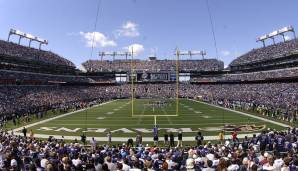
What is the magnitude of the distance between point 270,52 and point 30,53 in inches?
2141

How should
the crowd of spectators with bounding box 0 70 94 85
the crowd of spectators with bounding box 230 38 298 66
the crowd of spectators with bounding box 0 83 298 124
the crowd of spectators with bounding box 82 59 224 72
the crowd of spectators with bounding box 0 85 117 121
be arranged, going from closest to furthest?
the crowd of spectators with bounding box 0 85 117 121
the crowd of spectators with bounding box 0 83 298 124
the crowd of spectators with bounding box 0 70 94 85
the crowd of spectators with bounding box 230 38 298 66
the crowd of spectators with bounding box 82 59 224 72

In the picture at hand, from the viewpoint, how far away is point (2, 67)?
60.9 m

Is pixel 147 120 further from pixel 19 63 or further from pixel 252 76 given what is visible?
pixel 252 76

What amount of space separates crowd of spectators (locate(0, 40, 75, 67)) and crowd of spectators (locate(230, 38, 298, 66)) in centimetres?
4706

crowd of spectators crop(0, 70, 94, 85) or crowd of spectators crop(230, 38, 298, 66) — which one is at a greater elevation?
crowd of spectators crop(230, 38, 298, 66)

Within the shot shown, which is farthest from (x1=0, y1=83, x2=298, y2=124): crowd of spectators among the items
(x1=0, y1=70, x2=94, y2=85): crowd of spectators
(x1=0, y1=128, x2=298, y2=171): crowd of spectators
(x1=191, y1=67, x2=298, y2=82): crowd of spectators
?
(x1=0, y1=128, x2=298, y2=171): crowd of spectators

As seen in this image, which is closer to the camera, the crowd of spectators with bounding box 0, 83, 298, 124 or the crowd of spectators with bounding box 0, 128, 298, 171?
the crowd of spectators with bounding box 0, 128, 298, 171

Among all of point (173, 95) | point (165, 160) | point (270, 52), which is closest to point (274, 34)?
point (270, 52)

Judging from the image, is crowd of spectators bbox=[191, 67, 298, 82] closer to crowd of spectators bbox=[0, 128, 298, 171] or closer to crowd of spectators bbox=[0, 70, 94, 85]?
crowd of spectators bbox=[0, 70, 94, 85]

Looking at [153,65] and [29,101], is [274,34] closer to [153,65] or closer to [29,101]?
[153,65]

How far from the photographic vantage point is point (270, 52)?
8162cm

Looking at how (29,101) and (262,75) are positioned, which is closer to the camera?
(29,101)

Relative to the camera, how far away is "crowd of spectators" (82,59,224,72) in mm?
107688

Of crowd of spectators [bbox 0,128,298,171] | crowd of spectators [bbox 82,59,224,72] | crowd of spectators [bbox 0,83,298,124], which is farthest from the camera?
crowd of spectators [bbox 82,59,224,72]
